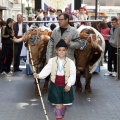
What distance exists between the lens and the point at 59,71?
7.34 meters

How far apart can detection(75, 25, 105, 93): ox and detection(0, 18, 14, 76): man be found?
366 centimetres

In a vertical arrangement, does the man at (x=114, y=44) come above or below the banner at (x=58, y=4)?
below

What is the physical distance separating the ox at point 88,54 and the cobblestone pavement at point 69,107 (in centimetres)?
57

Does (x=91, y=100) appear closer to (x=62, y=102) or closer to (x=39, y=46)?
(x=39, y=46)

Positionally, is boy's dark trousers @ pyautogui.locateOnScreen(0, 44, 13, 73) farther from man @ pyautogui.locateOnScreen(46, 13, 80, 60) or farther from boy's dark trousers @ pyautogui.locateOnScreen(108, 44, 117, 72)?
man @ pyautogui.locateOnScreen(46, 13, 80, 60)

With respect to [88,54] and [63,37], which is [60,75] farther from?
[88,54]

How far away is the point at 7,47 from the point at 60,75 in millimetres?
7481

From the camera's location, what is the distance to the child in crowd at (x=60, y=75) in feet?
23.9

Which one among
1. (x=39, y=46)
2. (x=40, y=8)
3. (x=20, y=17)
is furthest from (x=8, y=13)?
(x=39, y=46)

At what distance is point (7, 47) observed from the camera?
14.6 meters

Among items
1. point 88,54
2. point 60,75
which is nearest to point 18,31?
point 88,54

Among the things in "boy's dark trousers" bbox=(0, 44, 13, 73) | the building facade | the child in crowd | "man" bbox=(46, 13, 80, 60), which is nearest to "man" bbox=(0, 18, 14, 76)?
"boy's dark trousers" bbox=(0, 44, 13, 73)

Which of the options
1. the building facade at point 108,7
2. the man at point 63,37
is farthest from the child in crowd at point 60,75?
the building facade at point 108,7

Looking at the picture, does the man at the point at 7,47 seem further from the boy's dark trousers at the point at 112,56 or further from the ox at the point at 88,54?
the ox at the point at 88,54
